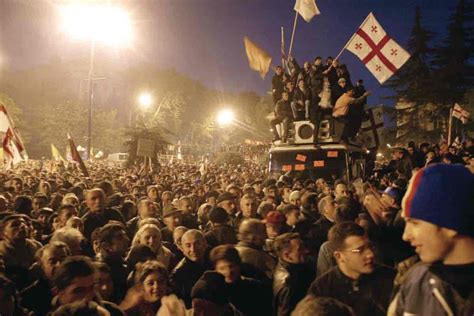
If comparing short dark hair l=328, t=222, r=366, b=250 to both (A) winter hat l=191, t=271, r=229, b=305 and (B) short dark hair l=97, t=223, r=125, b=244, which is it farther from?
(B) short dark hair l=97, t=223, r=125, b=244

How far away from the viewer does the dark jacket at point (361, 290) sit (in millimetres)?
3295

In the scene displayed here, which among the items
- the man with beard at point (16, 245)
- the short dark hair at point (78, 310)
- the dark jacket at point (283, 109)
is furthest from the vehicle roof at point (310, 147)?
the short dark hair at point (78, 310)

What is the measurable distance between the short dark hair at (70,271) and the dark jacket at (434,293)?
7.40ft

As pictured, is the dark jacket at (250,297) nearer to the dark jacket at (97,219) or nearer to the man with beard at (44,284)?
the man with beard at (44,284)

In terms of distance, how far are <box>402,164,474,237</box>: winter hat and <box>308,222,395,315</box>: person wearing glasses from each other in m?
1.44

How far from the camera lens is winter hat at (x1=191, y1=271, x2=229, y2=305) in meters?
3.49

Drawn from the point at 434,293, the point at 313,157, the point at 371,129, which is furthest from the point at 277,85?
the point at 434,293

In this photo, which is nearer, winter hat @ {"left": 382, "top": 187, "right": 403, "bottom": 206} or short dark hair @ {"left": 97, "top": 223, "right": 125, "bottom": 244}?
short dark hair @ {"left": 97, "top": 223, "right": 125, "bottom": 244}

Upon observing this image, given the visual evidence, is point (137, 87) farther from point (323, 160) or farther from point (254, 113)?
point (323, 160)

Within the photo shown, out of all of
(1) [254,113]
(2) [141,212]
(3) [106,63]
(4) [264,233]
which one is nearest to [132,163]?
(2) [141,212]

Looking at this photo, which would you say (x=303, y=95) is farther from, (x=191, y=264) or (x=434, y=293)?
(x=434, y=293)

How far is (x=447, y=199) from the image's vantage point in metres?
2.00

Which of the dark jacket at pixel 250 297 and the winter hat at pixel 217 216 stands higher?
the winter hat at pixel 217 216

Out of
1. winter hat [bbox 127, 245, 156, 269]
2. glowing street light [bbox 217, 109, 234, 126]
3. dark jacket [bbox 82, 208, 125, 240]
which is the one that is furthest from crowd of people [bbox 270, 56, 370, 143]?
glowing street light [bbox 217, 109, 234, 126]
